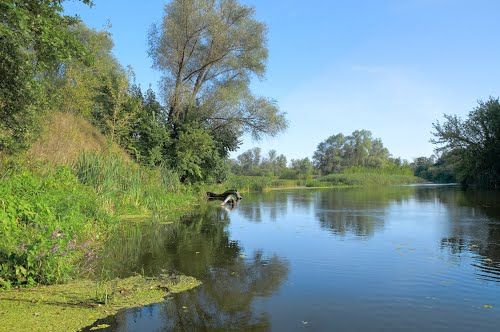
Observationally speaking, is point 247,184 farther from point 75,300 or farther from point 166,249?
point 75,300

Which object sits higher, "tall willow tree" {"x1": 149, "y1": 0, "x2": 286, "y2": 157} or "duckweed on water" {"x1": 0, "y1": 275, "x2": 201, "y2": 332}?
"tall willow tree" {"x1": 149, "y1": 0, "x2": 286, "y2": 157}

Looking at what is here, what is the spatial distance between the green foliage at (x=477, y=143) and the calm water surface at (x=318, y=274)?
3540 centimetres

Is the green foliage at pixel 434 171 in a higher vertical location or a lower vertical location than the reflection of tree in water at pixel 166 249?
higher

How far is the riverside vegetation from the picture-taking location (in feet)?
28.3

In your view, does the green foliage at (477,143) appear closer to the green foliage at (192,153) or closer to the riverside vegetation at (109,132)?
the riverside vegetation at (109,132)

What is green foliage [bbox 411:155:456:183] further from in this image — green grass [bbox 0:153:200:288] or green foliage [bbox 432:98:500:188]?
green grass [bbox 0:153:200:288]

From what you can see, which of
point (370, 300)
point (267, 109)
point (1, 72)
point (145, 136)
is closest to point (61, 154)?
point (1, 72)

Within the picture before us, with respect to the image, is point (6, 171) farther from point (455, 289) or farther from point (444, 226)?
point (444, 226)

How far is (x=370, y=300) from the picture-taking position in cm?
686

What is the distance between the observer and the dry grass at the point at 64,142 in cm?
1582

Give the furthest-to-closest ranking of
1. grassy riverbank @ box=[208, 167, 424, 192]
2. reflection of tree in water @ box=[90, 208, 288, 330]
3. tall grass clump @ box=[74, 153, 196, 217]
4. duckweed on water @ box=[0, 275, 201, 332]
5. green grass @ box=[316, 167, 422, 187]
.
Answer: green grass @ box=[316, 167, 422, 187]
grassy riverbank @ box=[208, 167, 424, 192]
tall grass clump @ box=[74, 153, 196, 217]
reflection of tree in water @ box=[90, 208, 288, 330]
duckweed on water @ box=[0, 275, 201, 332]

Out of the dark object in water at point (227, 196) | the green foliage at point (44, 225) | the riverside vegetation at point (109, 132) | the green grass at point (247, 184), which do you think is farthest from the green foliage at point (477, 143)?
the green foliage at point (44, 225)

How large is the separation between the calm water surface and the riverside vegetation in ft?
3.33

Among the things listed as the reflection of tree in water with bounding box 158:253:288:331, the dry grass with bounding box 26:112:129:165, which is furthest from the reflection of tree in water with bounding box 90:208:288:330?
the dry grass with bounding box 26:112:129:165
